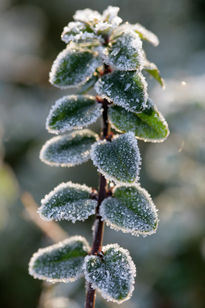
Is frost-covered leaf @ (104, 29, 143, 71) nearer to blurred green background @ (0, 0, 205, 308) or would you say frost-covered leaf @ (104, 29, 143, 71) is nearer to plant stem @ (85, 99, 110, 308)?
plant stem @ (85, 99, 110, 308)

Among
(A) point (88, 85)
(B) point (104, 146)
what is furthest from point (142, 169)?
(B) point (104, 146)

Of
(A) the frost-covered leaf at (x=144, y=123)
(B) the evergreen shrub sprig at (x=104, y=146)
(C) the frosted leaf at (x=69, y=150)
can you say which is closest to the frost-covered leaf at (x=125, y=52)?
(B) the evergreen shrub sprig at (x=104, y=146)

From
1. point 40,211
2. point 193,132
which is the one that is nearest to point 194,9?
point 193,132

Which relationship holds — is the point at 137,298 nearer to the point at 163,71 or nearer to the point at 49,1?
the point at 163,71

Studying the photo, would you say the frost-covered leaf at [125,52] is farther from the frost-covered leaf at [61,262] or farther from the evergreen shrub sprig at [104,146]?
the frost-covered leaf at [61,262]

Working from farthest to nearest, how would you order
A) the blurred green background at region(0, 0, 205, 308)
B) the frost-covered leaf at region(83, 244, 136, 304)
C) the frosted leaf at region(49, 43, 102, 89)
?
the blurred green background at region(0, 0, 205, 308) < the frosted leaf at region(49, 43, 102, 89) < the frost-covered leaf at region(83, 244, 136, 304)

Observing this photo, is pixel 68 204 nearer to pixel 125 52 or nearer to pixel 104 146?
pixel 104 146

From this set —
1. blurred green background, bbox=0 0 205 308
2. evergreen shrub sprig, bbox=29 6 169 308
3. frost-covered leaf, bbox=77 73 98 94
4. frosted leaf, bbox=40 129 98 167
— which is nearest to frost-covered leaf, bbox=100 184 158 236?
evergreen shrub sprig, bbox=29 6 169 308
